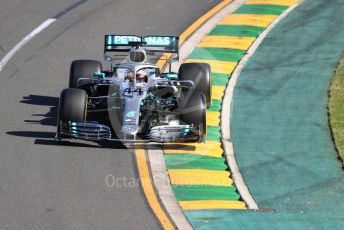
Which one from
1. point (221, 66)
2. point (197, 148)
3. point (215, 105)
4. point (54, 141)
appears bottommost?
point (197, 148)

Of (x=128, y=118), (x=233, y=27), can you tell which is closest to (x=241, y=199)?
(x=128, y=118)

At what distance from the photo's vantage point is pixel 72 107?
61.8 ft

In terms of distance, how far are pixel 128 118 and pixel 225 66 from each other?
570 centimetres

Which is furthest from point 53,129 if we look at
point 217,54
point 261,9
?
point 261,9

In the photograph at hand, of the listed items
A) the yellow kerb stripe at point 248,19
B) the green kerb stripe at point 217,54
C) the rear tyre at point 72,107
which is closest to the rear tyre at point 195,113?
the rear tyre at point 72,107

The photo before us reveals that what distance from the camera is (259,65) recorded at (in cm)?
2406

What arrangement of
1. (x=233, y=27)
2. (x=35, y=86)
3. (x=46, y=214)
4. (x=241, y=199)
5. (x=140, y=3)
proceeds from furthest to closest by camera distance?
(x=140, y=3)
(x=233, y=27)
(x=35, y=86)
(x=241, y=199)
(x=46, y=214)

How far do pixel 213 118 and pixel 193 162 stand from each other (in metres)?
2.39

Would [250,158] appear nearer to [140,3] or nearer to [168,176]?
[168,176]

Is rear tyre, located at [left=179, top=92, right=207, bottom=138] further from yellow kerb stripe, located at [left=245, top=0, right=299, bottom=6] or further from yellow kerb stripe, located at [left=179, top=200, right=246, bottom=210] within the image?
yellow kerb stripe, located at [left=245, top=0, right=299, bottom=6]

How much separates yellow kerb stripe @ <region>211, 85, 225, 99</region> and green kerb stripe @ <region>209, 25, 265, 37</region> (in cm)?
398

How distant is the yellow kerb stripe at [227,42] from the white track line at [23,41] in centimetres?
479

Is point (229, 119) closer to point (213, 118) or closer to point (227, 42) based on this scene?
point (213, 118)

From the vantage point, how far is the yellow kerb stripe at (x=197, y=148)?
19.1m
